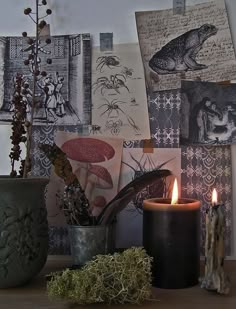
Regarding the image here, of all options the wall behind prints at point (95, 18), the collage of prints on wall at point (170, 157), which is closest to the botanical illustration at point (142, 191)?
the collage of prints on wall at point (170, 157)

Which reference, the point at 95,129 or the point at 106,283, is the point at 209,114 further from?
the point at 106,283

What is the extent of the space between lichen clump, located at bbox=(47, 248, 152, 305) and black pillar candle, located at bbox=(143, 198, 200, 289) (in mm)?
50

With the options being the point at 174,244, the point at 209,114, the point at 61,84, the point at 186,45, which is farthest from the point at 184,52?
the point at 174,244

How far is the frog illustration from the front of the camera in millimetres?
709

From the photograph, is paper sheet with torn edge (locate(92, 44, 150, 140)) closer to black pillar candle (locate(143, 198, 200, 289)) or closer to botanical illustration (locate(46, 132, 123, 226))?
botanical illustration (locate(46, 132, 123, 226))

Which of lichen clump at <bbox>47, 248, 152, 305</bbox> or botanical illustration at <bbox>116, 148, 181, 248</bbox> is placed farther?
botanical illustration at <bbox>116, 148, 181, 248</bbox>

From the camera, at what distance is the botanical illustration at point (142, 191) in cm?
70

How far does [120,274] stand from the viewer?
1.65 ft

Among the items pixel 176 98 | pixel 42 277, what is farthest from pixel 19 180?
pixel 176 98

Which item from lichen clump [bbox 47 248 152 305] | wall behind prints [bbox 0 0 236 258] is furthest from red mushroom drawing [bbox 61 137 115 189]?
lichen clump [bbox 47 248 152 305]

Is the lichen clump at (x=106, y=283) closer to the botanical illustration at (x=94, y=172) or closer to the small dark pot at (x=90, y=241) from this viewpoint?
the small dark pot at (x=90, y=241)

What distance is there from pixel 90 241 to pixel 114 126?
0.72 feet

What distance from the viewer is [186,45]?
0.71 m

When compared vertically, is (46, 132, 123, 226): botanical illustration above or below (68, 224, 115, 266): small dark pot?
above
